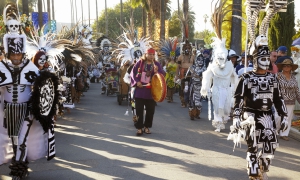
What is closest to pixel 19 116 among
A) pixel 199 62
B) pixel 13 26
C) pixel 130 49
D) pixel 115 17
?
pixel 13 26

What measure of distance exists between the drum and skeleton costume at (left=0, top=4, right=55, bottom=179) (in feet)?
11.3

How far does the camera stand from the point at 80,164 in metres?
7.61

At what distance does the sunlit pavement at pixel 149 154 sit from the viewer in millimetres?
7062

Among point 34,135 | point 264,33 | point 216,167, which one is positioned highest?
point 264,33

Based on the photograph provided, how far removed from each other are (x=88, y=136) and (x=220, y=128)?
316cm

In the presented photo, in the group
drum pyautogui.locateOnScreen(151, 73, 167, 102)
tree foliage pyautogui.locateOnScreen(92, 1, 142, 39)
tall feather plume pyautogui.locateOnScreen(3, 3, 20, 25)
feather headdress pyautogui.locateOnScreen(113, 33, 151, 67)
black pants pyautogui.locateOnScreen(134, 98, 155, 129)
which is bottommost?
black pants pyautogui.locateOnScreen(134, 98, 155, 129)

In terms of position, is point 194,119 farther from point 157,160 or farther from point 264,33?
point 264,33

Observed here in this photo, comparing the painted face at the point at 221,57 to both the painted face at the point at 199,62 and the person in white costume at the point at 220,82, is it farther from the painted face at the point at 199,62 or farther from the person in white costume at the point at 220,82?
the painted face at the point at 199,62

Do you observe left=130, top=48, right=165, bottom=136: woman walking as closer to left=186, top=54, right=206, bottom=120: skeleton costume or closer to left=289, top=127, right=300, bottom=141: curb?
left=186, top=54, right=206, bottom=120: skeleton costume

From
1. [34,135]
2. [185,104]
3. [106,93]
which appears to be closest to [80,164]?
[34,135]

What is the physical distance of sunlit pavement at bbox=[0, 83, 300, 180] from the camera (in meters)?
7.06

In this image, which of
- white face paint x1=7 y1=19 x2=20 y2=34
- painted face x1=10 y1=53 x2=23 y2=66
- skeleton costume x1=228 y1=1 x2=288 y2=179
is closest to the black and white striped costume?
skeleton costume x1=228 y1=1 x2=288 y2=179

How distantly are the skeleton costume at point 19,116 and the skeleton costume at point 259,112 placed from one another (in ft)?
9.19

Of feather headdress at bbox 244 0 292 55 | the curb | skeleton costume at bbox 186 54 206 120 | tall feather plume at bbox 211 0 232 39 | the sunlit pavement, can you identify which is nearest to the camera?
feather headdress at bbox 244 0 292 55
